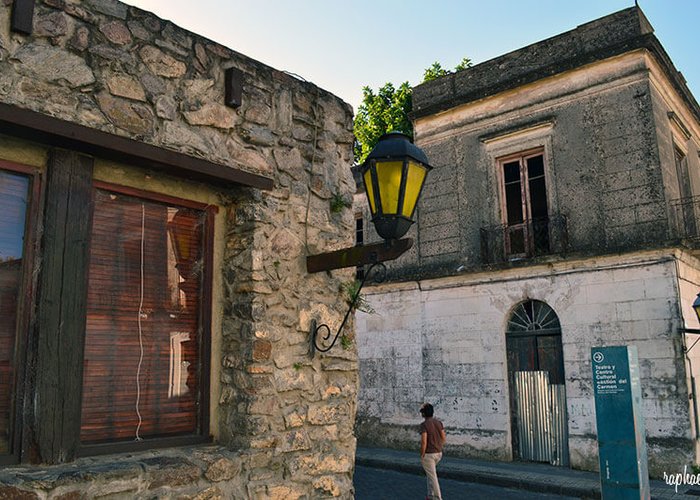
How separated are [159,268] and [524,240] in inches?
384

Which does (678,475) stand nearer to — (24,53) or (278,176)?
(278,176)

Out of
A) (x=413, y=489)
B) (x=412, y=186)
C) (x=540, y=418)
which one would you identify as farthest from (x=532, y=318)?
(x=412, y=186)

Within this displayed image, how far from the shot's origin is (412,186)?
141 inches

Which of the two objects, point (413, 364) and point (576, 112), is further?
point (413, 364)

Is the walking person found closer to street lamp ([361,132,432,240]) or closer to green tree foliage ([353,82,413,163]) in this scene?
street lamp ([361,132,432,240])

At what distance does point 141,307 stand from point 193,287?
1.21 ft

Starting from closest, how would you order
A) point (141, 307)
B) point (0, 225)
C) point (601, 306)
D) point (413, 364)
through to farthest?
point (0, 225) < point (141, 307) < point (601, 306) < point (413, 364)

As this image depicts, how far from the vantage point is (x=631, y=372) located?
7227mm

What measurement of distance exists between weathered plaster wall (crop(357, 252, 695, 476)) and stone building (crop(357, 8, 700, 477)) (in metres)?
0.03

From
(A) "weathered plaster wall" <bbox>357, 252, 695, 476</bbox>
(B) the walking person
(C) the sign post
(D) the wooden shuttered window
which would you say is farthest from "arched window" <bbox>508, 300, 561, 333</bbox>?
(D) the wooden shuttered window

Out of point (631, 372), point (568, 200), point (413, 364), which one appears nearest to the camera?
point (631, 372)

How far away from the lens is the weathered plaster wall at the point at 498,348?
32.3ft

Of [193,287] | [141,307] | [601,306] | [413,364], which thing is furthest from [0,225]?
[413,364]

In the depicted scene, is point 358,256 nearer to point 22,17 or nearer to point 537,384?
point 22,17
